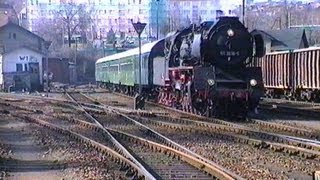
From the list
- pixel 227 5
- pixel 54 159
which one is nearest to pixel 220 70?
pixel 54 159

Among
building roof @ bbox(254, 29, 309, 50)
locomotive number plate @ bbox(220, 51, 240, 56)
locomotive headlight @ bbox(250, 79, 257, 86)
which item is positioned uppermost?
building roof @ bbox(254, 29, 309, 50)

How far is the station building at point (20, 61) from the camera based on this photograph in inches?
2099

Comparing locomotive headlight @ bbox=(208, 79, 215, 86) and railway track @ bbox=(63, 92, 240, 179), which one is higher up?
locomotive headlight @ bbox=(208, 79, 215, 86)

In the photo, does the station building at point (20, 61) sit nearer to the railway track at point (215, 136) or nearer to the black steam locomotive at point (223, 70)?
the railway track at point (215, 136)

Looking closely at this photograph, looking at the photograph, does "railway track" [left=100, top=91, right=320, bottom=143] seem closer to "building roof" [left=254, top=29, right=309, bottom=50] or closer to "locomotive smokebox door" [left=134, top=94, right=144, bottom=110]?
"locomotive smokebox door" [left=134, top=94, right=144, bottom=110]

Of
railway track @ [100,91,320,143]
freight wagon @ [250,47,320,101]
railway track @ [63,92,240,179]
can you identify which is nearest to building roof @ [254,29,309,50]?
freight wagon @ [250,47,320,101]

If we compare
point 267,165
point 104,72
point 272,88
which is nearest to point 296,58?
point 272,88

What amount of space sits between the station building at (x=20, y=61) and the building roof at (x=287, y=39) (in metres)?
22.6

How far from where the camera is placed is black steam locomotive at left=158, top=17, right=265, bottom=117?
2000 cm

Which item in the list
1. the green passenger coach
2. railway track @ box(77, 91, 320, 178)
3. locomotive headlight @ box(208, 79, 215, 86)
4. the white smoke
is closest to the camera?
railway track @ box(77, 91, 320, 178)

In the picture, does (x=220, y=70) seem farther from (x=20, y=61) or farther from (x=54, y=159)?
(x=20, y=61)

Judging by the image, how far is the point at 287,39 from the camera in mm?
60594

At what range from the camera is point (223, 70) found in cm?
2064

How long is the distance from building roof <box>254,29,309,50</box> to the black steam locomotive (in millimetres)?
37933
